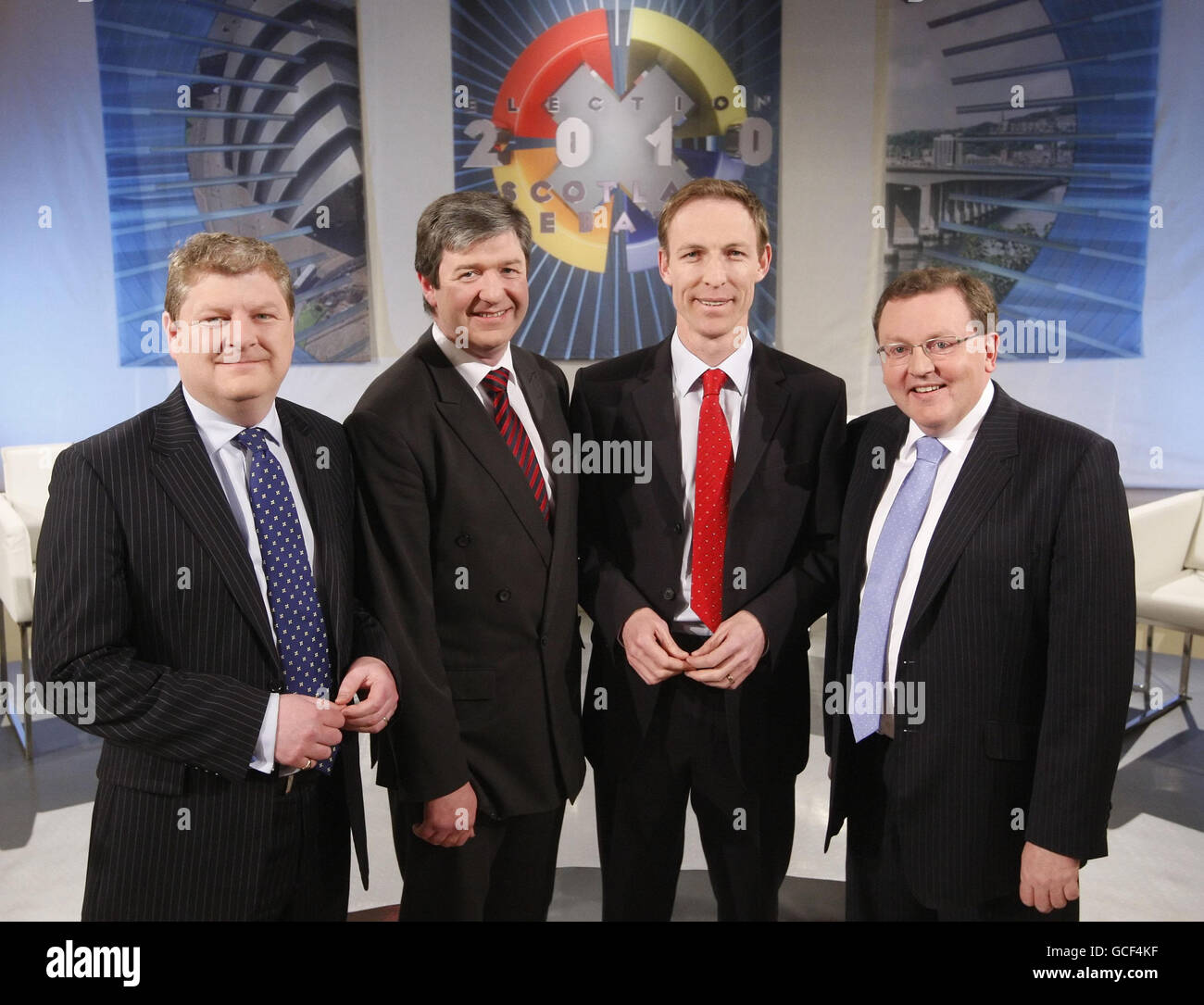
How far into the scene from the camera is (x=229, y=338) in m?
1.69

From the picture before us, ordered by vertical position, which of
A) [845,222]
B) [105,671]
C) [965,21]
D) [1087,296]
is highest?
[965,21]

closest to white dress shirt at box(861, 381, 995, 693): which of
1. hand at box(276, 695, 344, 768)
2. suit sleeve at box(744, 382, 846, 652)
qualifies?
suit sleeve at box(744, 382, 846, 652)

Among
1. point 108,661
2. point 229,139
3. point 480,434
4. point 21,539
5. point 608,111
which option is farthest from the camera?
point 608,111

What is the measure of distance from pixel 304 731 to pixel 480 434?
0.71 m

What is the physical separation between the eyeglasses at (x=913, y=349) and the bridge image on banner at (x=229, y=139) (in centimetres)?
392

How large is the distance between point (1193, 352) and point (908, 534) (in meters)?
4.32

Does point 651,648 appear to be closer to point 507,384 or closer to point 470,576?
point 470,576

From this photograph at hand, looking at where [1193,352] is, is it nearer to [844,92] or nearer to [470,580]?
[844,92]

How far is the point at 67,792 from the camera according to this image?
3943mm

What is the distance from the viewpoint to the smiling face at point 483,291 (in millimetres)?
2016

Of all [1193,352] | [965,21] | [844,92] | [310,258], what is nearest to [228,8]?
[310,258]

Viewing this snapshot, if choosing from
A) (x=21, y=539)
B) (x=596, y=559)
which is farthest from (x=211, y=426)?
(x=21, y=539)

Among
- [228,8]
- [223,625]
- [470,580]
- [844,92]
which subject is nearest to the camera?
[223,625]

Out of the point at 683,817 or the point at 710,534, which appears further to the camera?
the point at 683,817
